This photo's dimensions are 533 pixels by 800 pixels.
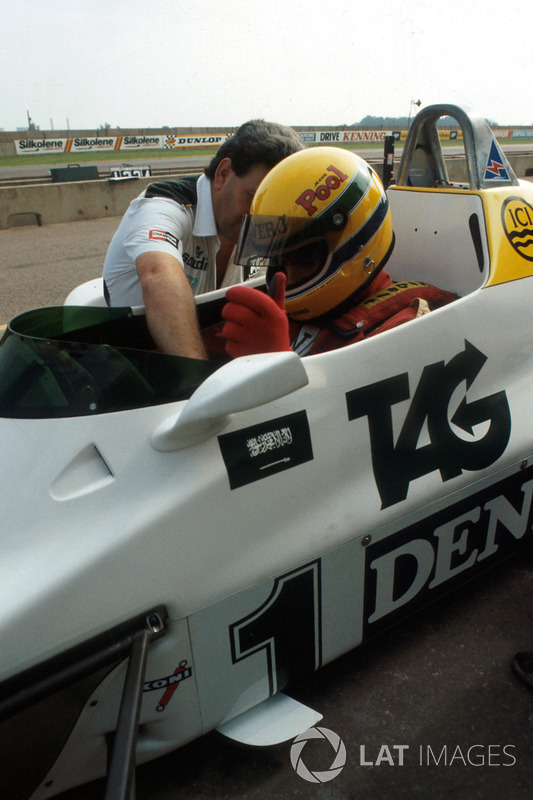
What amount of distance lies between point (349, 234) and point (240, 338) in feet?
1.89

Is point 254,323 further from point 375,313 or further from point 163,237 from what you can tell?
point 163,237

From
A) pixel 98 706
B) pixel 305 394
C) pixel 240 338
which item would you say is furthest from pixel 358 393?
pixel 98 706

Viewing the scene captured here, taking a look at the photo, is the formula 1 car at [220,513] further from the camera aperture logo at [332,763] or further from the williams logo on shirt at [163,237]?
the williams logo on shirt at [163,237]

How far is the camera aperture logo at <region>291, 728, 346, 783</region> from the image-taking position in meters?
1.36

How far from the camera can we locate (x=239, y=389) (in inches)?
41.9

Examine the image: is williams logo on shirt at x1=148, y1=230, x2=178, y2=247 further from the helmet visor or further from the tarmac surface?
the tarmac surface

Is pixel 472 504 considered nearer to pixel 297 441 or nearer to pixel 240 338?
pixel 297 441

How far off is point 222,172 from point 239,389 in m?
1.56

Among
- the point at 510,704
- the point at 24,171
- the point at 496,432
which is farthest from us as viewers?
the point at 24,171

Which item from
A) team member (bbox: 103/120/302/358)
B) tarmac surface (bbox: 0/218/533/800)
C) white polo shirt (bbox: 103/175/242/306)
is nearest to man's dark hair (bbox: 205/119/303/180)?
team member (bbox: 103/120/302/358)

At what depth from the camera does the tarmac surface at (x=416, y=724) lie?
134 cm

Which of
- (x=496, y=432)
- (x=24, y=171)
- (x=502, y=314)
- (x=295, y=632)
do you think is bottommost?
(x=295, y=632)

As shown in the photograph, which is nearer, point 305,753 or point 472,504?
point 305,753

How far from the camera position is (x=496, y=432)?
1677 mm
